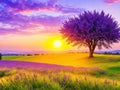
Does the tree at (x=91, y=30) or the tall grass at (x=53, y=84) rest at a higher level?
the tree at (x=91, y=30)

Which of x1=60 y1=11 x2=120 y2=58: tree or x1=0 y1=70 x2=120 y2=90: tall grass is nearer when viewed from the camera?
x1=0 y1=70 x2=120 y2=90: tall grass

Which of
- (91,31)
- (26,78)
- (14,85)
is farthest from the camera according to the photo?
(91,31)

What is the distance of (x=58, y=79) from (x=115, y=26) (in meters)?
50.1

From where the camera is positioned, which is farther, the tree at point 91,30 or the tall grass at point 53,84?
the tree at point 91,30

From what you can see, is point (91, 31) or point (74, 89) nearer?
point (74, 89)

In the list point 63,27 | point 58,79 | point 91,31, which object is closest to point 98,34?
point 91,31

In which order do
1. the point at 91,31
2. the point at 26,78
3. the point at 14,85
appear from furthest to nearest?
the point at 91,31, the point at 26,78, the point at 14,85

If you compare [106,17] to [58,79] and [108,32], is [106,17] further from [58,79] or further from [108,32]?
[58,79]

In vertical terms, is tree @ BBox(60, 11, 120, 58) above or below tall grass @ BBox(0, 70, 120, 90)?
above

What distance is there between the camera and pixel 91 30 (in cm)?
5859

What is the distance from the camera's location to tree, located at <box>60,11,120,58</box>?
58.5 metres

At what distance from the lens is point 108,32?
5950cm

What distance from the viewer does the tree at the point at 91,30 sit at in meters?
58.5

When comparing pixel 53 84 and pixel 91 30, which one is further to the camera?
pixel 91 30
